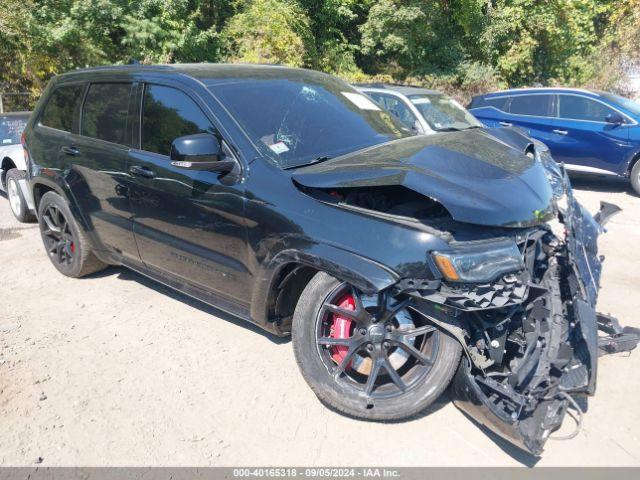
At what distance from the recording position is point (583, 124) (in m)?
8.89

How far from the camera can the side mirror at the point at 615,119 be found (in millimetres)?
8539

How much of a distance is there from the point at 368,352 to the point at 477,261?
0.82 metres

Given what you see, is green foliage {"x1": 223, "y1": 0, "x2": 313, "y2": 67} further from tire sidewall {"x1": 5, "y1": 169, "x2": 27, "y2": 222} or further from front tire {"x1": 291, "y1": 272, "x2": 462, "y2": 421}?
front tire {"x1": 291, "y1": 272, "x2": 462, "y2": 421}

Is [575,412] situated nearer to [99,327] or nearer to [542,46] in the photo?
[99,327]

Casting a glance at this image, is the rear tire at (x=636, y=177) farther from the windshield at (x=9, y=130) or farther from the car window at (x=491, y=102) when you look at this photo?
the windshield at (x=9, y=130)

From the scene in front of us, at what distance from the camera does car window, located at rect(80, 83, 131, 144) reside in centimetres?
418

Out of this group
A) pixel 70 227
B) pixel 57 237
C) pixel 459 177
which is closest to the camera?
pixel 459 177

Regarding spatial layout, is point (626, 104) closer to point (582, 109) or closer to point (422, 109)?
point (582, 109)

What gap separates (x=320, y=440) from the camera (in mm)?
2977

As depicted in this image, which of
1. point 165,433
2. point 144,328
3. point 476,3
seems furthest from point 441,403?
point 476,3

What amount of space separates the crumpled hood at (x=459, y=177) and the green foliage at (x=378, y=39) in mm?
12057

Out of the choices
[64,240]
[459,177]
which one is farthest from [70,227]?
[459,177]

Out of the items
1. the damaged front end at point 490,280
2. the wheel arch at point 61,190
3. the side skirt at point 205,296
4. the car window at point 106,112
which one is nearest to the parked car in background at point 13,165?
the wheel arch at point 61,190

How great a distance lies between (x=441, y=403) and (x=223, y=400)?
1318 mm
